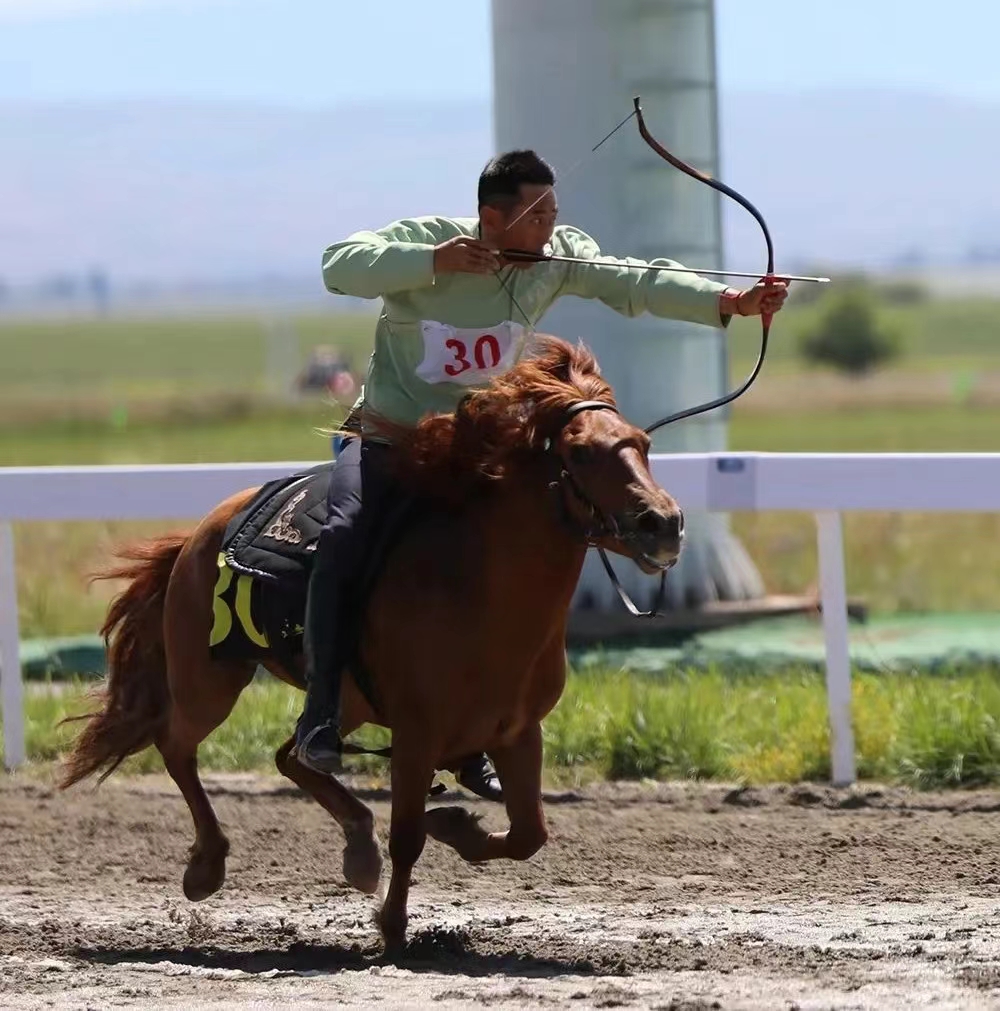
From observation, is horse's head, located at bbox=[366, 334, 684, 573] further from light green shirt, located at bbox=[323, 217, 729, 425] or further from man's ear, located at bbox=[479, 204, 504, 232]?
man's ear, located at bbox=[479, 204, 504, 232]

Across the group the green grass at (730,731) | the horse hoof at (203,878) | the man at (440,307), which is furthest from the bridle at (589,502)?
the green grass at (730,731)

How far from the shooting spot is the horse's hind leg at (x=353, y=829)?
6668 millimetres

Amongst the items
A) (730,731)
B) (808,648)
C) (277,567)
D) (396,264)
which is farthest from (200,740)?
(808,648)

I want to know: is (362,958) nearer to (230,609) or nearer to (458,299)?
(230,609)

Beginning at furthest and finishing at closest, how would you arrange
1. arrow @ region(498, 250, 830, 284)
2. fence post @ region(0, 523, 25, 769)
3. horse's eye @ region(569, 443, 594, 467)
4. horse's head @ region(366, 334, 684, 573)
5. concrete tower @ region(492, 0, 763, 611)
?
concrete tower @ region(492, 0, 763, 611), fence post @ region(0, 523, 25, 769), arrow @ region(498, 250, 830, 284), horse's eye @ region(569, 443, 594, 467), horse's head @ region(366, 334, 684, 573)

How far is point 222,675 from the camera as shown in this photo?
7301mm

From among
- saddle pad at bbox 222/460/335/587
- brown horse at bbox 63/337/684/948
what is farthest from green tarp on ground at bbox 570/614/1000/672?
brown horse at bbox 63/337/684/948

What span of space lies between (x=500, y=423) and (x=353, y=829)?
4.81 feet

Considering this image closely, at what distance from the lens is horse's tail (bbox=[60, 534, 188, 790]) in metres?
7.66

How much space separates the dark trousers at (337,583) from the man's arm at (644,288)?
867 millimetres

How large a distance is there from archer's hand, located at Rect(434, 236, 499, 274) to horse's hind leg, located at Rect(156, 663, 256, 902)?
5.91ft

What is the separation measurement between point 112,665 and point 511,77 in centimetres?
527

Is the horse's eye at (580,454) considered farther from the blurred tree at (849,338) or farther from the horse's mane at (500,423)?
the blurred tree at (849,338)

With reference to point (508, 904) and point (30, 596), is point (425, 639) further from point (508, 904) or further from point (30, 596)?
point (30, 596)
